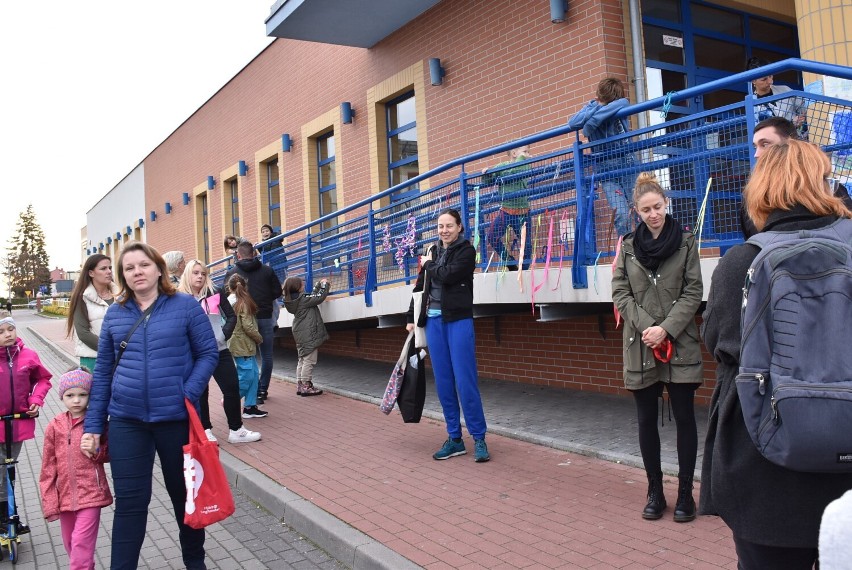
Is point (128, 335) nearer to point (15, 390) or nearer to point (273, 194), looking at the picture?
point (15, 390)

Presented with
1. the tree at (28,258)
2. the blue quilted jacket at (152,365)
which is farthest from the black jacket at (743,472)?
the tree at (28,258)

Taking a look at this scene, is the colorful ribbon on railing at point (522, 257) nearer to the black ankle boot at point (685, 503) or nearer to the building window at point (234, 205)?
the black ankle boot at point (685, 503)

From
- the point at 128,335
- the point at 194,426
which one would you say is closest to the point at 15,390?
the point at 128,335

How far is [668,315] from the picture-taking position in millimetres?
4242

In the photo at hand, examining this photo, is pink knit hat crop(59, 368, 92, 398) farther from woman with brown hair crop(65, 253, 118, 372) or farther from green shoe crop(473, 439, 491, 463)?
green shoe crop(473, 439, 491, 463)

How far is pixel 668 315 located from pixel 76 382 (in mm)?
3398

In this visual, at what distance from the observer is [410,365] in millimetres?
6207

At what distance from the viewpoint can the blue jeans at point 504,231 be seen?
6645 mm

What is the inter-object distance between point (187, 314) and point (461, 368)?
2504 millimetres

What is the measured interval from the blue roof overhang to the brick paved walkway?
5732 millimetres

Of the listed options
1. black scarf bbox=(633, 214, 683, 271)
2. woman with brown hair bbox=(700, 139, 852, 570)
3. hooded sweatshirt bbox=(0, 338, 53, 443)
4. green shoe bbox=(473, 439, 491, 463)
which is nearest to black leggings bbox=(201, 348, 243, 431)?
hooded sweatshirt bbox=(0, 338, 53, 443)

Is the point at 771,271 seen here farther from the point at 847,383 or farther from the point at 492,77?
the point at 492,77

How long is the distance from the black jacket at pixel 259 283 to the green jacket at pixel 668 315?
18.1ft

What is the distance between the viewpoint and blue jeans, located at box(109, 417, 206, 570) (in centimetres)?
372
